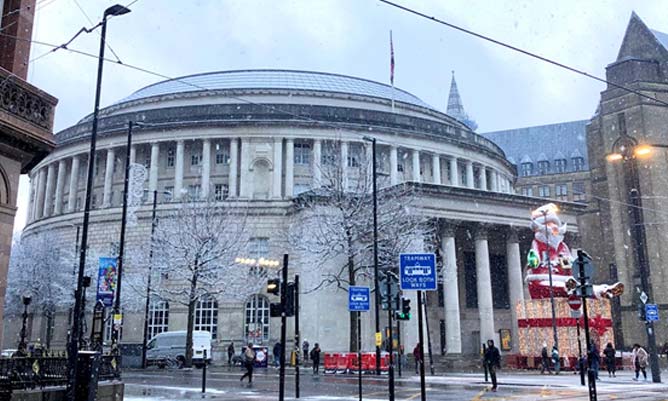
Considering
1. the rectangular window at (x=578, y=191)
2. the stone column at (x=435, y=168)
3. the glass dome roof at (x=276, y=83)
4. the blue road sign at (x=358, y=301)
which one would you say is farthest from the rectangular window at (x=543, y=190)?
the blue road sign at (x=358, y=301)

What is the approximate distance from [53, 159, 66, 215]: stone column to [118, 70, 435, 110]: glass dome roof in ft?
30.9

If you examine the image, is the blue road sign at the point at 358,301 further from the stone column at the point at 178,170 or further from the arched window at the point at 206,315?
the stone column at the point at 178,170

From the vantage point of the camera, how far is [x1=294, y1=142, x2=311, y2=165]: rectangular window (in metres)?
59.6

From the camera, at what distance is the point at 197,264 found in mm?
43688

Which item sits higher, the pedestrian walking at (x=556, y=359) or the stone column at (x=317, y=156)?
the stone column at (x=317, y=156)

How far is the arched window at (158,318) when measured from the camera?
173 ft

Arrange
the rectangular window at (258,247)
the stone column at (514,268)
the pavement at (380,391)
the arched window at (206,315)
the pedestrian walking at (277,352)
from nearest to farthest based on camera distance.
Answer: the pavement at (380,391)
the pedestrian walking at (277,352)
the stone column at (514,268)
the arched window at (206,315)
the rectangular window at (258,247)

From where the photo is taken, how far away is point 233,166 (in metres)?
58.2

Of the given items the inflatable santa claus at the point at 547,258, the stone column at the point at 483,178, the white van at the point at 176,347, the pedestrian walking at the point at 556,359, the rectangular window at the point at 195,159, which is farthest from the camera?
the stone column at the point at 483,178

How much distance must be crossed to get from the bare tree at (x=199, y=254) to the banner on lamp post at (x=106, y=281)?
51.1 feet

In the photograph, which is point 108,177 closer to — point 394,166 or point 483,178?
point 394,166

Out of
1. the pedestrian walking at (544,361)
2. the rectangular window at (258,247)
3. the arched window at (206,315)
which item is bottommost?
the pedestrian walking at (544,361)

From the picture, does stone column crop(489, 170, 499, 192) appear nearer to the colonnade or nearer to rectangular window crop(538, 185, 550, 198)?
the colonnade

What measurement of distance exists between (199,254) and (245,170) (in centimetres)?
1512
